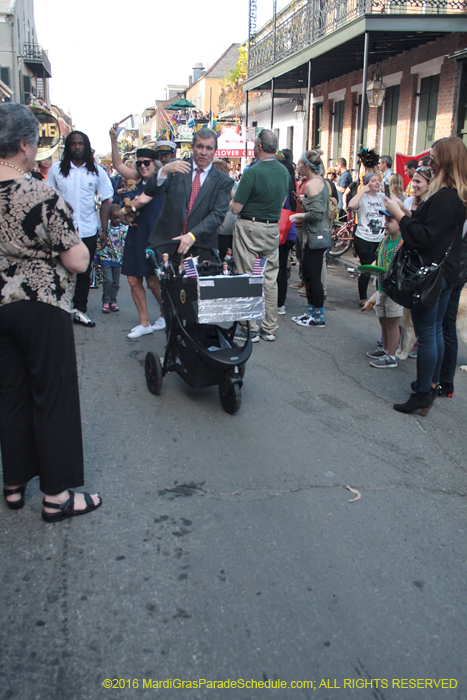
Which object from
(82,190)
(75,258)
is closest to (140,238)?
(82,190)

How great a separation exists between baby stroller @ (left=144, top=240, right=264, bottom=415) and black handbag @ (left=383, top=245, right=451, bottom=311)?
1.07 metres

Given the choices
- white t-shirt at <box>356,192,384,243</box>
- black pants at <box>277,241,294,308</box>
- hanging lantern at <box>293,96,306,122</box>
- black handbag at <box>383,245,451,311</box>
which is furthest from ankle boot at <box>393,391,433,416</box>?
hanging lantern at <box>293,96,306,122</box>

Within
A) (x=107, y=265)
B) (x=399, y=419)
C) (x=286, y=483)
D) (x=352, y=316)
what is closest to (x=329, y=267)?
(x=352, y=316)

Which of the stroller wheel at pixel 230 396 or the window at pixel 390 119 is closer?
the stroller wheel at pixel 230 396

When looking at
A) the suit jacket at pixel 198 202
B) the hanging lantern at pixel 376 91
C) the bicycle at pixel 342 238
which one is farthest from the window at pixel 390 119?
the suit jacket at pixel 198 202

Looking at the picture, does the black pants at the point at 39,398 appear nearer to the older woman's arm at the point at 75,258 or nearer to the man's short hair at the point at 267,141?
the older woman's arm at the point at 75,258

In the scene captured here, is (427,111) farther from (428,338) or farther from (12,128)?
(12,128)

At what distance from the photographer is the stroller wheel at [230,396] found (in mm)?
4609

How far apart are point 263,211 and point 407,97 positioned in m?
11.8

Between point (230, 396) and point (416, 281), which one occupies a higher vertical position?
point (416, 281)

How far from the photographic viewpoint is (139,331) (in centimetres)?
684

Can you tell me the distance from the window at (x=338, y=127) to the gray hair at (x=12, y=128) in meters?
20.0

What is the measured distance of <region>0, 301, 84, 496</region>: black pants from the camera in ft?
9.37

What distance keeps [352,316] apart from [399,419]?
11.7 ft
